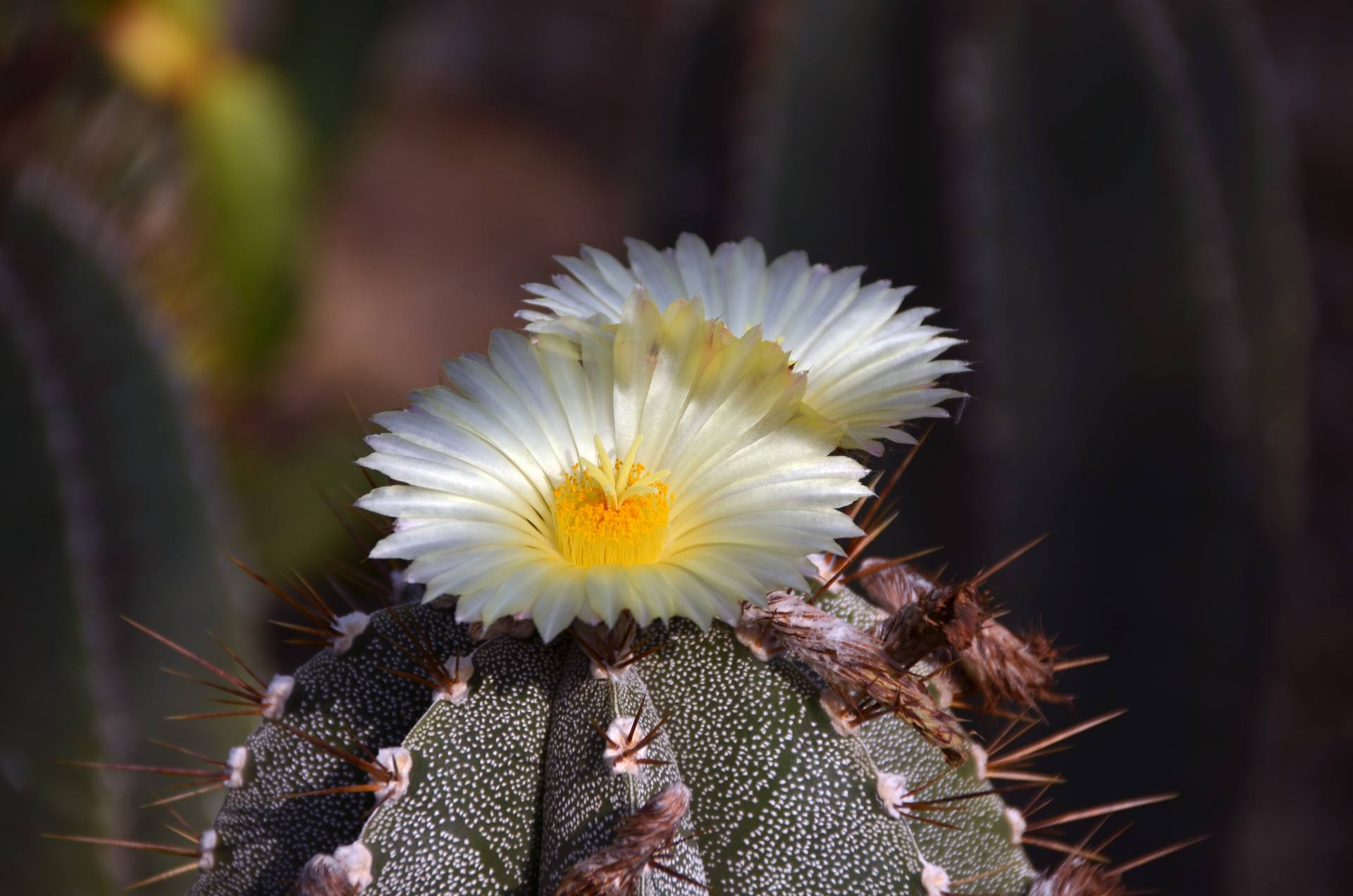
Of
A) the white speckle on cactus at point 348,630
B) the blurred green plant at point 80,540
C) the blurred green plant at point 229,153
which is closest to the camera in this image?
the white speckle on cactus at point 348,630

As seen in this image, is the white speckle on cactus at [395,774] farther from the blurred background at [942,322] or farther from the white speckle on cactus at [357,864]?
the blurred background at [942,322]

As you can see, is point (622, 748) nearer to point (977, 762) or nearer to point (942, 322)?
point (977, 762)

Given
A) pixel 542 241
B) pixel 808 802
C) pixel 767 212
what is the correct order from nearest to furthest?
pixel 808 802 < pixel 767 212 < pixel 542 241

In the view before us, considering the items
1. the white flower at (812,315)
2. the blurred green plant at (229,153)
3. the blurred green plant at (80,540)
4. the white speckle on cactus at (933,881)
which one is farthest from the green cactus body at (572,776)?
the blurred green plant at (229,153)

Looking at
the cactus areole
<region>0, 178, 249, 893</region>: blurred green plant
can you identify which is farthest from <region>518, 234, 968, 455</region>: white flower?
<region>0, 178, 249, 893</region>: blurred green plant

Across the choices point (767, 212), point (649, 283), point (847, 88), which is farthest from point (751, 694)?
point (847, 88)

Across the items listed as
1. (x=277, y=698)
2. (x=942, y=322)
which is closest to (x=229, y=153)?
(x=942, y=322)

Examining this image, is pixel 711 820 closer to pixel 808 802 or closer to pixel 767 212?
pixel 808 802
